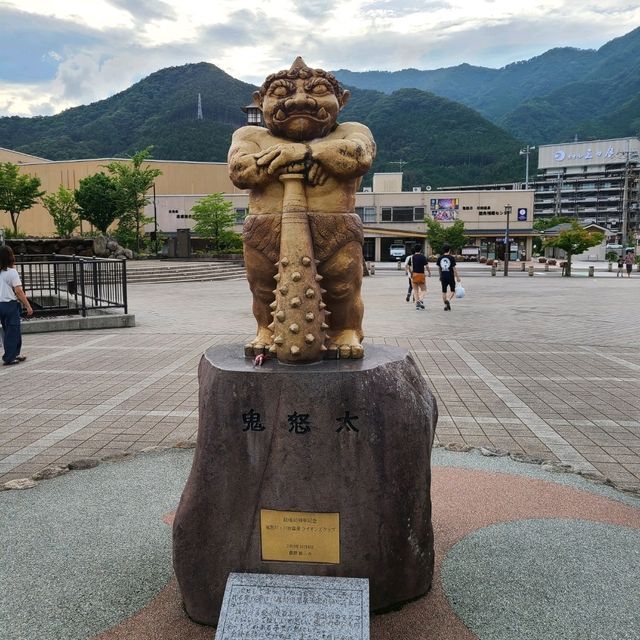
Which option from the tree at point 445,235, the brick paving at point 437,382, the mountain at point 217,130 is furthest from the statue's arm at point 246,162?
the mountain at point 217,130

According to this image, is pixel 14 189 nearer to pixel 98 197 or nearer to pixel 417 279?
pixel 98 197

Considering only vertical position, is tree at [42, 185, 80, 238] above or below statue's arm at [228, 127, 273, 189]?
above

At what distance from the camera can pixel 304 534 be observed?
313cm

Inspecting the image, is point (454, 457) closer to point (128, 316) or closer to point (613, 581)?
point (613, 581)

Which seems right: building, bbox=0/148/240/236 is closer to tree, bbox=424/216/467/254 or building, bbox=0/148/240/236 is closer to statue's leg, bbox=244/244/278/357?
tree, bbox=424/216/467/254

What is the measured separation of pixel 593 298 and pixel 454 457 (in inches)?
686

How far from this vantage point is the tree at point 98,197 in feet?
130

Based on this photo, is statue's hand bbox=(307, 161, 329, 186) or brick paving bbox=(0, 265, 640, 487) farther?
brick paving bbox=(0, 265, 640, 487)

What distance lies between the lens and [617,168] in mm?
83938

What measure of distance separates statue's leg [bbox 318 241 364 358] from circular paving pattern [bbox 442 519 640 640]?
1455mm

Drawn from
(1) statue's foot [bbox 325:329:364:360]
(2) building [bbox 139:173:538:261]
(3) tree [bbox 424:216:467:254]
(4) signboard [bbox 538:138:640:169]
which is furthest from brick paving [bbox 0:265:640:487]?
(4) signboard [bbox 538:138:640:169]

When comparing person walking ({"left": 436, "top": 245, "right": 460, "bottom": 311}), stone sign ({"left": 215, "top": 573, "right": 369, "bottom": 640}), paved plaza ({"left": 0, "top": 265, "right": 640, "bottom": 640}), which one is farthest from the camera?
person walking ({"left": 436, "top": 245, "right": 460, "bottom": 311})

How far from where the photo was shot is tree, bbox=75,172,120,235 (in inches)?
1555

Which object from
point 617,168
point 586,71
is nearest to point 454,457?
point 617,168
